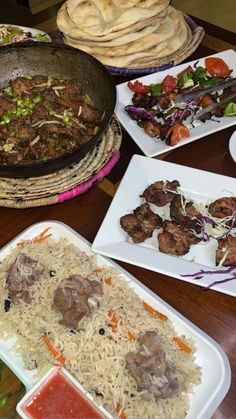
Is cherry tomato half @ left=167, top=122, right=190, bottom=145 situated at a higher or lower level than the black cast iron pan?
lower

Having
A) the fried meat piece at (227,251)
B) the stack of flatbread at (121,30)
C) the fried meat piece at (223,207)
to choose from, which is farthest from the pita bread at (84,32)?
the fried meat piece at (227,251)

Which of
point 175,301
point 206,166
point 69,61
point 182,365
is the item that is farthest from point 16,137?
point 182,365

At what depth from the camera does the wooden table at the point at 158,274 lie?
6.21 feet

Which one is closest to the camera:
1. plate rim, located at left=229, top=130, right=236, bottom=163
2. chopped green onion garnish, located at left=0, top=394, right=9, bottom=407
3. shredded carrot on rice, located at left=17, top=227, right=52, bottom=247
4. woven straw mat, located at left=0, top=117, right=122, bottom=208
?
chopped green onion garnish, located at left=0, top=394, right=9, bottom=407

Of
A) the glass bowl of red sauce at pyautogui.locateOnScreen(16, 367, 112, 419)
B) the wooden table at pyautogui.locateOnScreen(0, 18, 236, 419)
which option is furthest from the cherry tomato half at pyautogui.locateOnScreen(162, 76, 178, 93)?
the glass bowl of red sauce at pyautogui.locateOnScreen(16, 367, 112, 419)

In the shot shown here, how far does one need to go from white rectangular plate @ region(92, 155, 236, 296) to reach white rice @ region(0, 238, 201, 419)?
14cm

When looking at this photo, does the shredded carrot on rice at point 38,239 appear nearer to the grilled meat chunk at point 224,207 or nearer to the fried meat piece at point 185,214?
the fried meat piece at point 185,214

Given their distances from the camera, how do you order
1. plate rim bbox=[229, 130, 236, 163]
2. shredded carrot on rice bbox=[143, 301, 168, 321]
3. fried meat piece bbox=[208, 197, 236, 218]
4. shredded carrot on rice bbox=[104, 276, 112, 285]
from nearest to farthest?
shredded carrot on rice bbox=[143, 301, 168, 321]
shredded carrot on rice bbox=[104, 276, 112, 285]
fried meat piece bbox=[208, 197, 236, 218]
plate rim bbox=[229, 130, 236, 163]

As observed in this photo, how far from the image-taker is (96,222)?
2.44m

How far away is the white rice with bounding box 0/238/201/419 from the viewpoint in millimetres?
1728

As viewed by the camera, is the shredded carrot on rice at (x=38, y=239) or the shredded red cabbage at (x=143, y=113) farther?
the shredded red cabbage at (x=143, y=113)

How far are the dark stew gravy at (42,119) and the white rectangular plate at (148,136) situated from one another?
231 millimetres

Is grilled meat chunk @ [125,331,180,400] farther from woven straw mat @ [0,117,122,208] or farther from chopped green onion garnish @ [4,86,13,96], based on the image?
chopped green onion garnish @ [4,86,13,96]

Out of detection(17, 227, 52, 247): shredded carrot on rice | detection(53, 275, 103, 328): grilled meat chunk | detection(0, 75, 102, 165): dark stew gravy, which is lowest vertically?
detection(53, 275, 103, 328): grilled meat chunk
